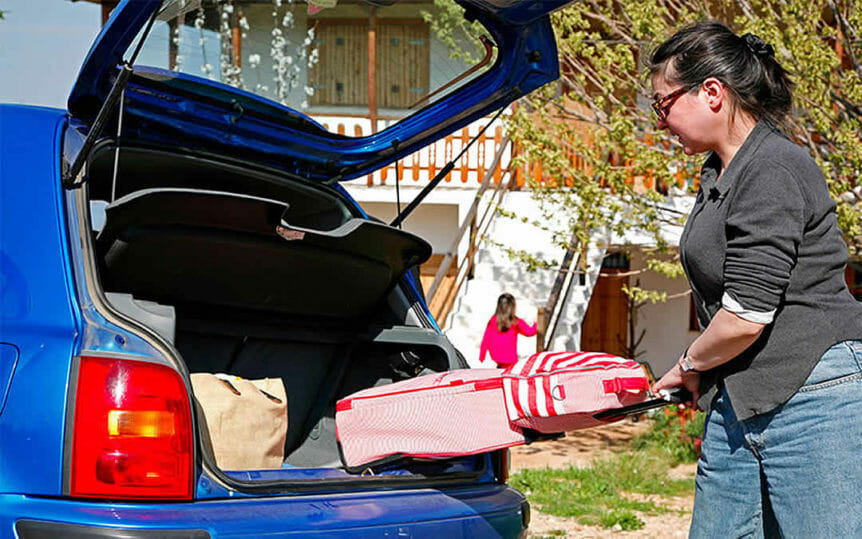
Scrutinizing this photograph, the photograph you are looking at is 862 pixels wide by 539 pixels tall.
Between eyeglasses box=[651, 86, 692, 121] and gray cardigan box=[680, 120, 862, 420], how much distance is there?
0.70ft

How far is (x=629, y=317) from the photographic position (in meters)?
14.6

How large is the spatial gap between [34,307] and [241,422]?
776mm

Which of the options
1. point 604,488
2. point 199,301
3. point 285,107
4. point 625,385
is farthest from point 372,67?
point 604,488

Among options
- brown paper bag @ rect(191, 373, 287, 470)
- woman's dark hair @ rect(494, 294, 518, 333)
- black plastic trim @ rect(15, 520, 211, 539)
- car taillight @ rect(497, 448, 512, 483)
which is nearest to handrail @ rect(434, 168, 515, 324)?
woman's dark hair @ rect(494, 294, 518, 333)

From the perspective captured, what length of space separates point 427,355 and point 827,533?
1.57 m

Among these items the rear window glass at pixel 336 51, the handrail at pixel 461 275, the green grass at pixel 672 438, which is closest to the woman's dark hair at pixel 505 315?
the green grass at pixel 672 438

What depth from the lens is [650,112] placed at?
8430mm

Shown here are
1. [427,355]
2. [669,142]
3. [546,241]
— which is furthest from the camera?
[546,241]

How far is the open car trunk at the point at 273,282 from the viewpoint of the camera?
9.65ft

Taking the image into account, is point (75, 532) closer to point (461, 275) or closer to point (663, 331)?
point (461, 275)

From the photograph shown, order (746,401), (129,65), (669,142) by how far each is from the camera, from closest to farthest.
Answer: (746,401) → (129,65) → (669,142)

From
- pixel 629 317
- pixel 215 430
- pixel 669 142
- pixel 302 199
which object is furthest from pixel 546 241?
pixel 215 430

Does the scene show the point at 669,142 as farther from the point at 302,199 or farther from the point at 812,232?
the point at 812,232

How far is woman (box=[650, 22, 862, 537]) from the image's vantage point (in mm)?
2311
